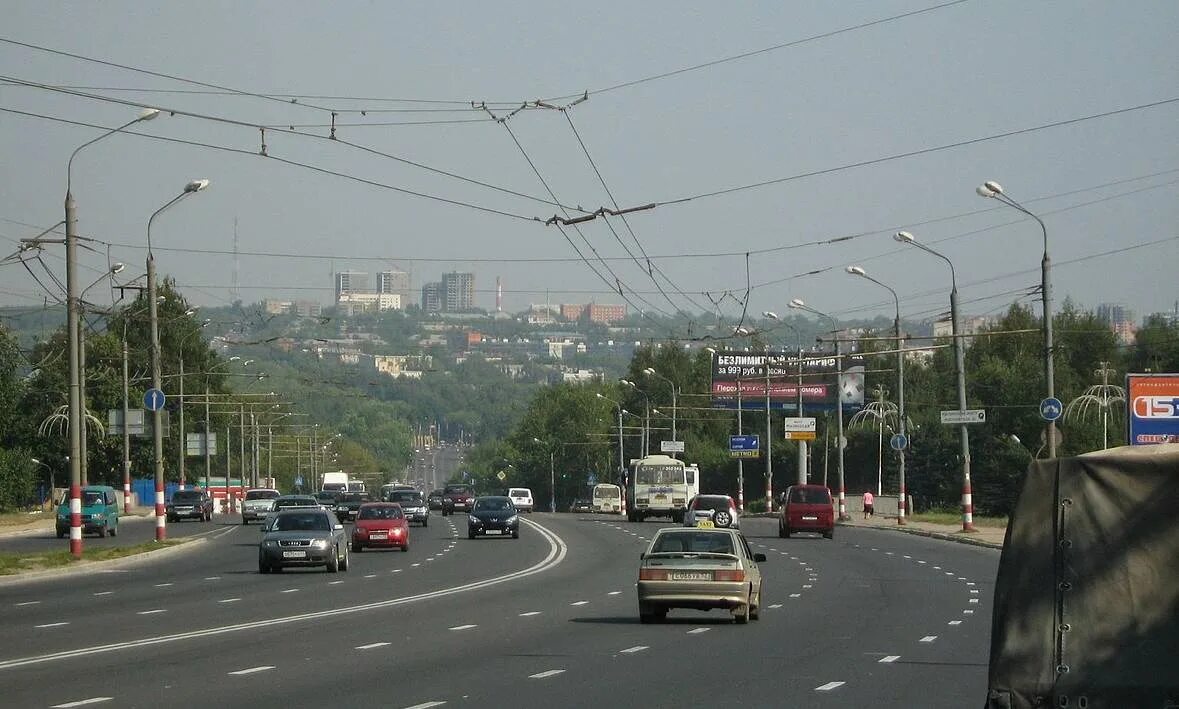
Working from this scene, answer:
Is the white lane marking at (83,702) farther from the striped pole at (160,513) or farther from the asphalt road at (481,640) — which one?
the striped pole at (160,513)

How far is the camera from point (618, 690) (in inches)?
597

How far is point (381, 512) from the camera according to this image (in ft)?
162

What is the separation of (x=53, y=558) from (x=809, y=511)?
26.2 metres

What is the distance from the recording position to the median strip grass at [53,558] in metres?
36.4

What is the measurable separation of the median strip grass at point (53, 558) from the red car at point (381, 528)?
5.55m

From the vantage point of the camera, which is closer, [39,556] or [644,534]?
[39,556]

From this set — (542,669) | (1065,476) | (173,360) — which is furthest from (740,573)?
(173,360)

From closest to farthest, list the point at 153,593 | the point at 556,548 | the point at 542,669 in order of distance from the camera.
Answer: the point at 542,669
the point at 153,593
the point at 556,548

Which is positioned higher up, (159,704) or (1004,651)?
(1004,651)

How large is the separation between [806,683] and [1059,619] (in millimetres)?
7701

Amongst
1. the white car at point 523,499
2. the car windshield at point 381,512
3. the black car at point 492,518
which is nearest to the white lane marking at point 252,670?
the car windshield at point 381,512

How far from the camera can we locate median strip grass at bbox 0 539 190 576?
36375 mm

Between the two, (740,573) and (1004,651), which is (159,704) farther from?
(740,573)

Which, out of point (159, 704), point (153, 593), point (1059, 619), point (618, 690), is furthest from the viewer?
point (153, 593)
